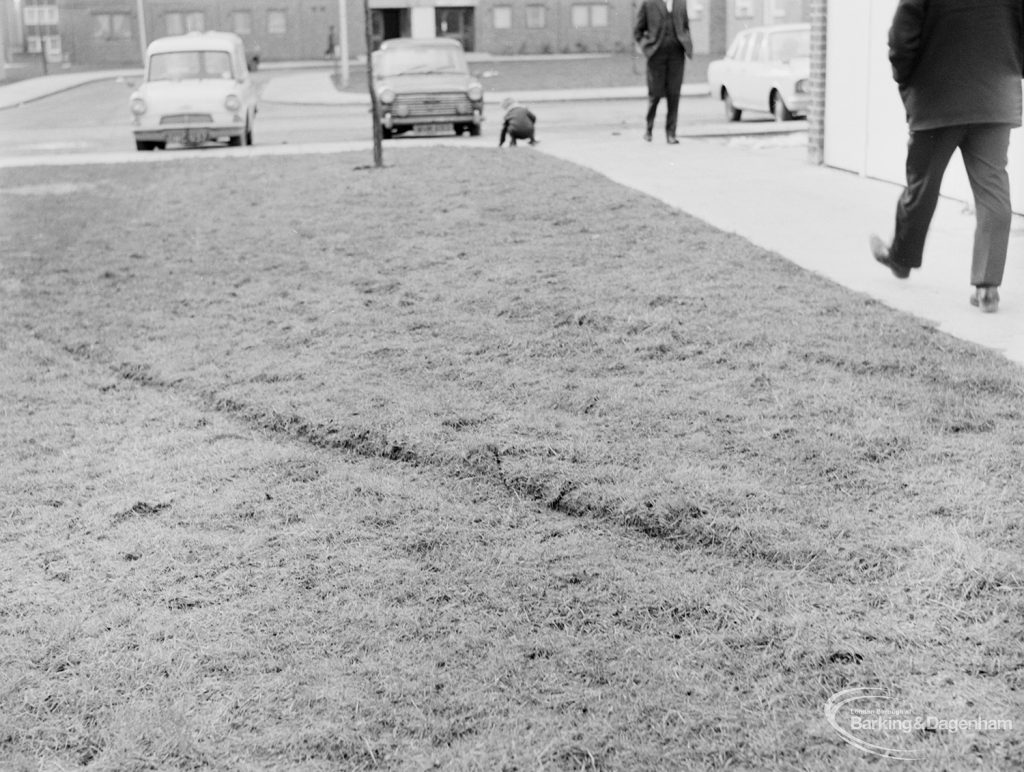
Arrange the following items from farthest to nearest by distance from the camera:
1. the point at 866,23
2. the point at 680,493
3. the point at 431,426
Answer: the point at 866,23 < the point at 431,426 < the point at 680,493

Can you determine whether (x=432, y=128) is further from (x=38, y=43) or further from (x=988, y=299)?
(x=38, y=43)

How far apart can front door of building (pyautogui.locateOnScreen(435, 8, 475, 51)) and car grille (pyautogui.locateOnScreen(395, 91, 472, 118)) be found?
4740cm

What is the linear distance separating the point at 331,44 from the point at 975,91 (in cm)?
6163

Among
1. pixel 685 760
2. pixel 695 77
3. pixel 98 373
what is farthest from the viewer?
pixel 695 77

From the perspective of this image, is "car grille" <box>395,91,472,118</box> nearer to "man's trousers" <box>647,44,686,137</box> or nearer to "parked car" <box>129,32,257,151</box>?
"parked car" <box>129,32,257,151</box>

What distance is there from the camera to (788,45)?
2148 cm

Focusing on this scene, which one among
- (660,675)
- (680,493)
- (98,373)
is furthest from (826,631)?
(98,373)

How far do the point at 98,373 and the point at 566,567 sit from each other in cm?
309

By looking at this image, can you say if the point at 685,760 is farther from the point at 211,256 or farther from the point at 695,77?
the point at 695,77

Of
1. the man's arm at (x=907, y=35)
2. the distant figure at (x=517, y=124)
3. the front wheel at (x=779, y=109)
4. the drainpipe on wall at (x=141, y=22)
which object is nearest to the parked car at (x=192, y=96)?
the distant figure at (x=517, y=124)

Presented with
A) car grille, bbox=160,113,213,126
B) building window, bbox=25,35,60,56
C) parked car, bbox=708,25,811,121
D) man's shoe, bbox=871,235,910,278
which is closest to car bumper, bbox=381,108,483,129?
car grille, bbox=160,113,213,126

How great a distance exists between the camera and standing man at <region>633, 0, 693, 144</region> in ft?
51.4

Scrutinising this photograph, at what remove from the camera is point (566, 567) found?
358 cm

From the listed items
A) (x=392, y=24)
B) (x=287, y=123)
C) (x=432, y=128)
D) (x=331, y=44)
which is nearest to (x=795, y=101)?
(x=432, y=128)
